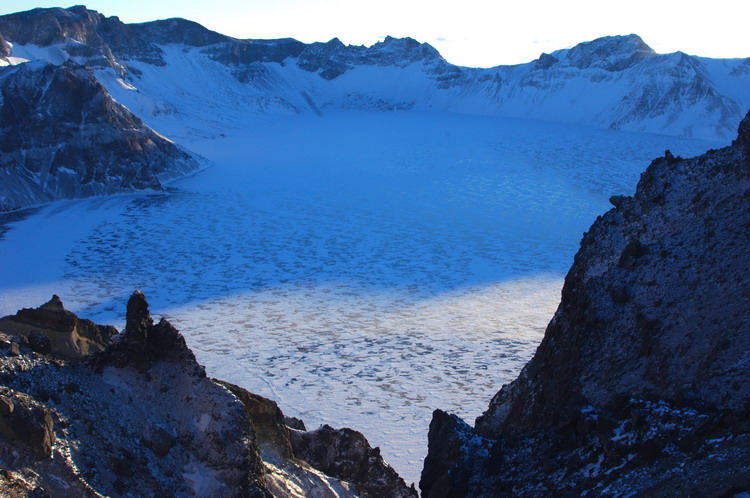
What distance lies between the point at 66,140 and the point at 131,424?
91.6 ft

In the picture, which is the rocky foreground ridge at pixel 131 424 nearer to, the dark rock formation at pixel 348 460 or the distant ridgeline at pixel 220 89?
the dark rock formation at pixel 348 460

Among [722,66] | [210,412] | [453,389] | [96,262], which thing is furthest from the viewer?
[722,66]

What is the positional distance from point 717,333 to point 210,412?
11.2 feet

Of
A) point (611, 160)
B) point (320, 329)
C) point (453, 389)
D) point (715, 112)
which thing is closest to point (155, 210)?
point (320, 329)

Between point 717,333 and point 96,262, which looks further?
point 96,262

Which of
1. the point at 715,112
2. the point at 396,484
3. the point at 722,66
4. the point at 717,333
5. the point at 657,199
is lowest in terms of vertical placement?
the point at 396,484

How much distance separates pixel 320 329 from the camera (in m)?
13.6

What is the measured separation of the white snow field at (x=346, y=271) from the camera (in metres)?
11.1

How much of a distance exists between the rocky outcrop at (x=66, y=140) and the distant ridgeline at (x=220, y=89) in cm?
5

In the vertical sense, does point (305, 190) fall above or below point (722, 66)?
below

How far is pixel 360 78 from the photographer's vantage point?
106938 millimetres

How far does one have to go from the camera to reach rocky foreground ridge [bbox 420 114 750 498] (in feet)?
14.7

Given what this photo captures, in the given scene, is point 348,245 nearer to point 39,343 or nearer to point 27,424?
point 39,343

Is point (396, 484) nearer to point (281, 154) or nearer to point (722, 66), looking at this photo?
point (281, 154)
